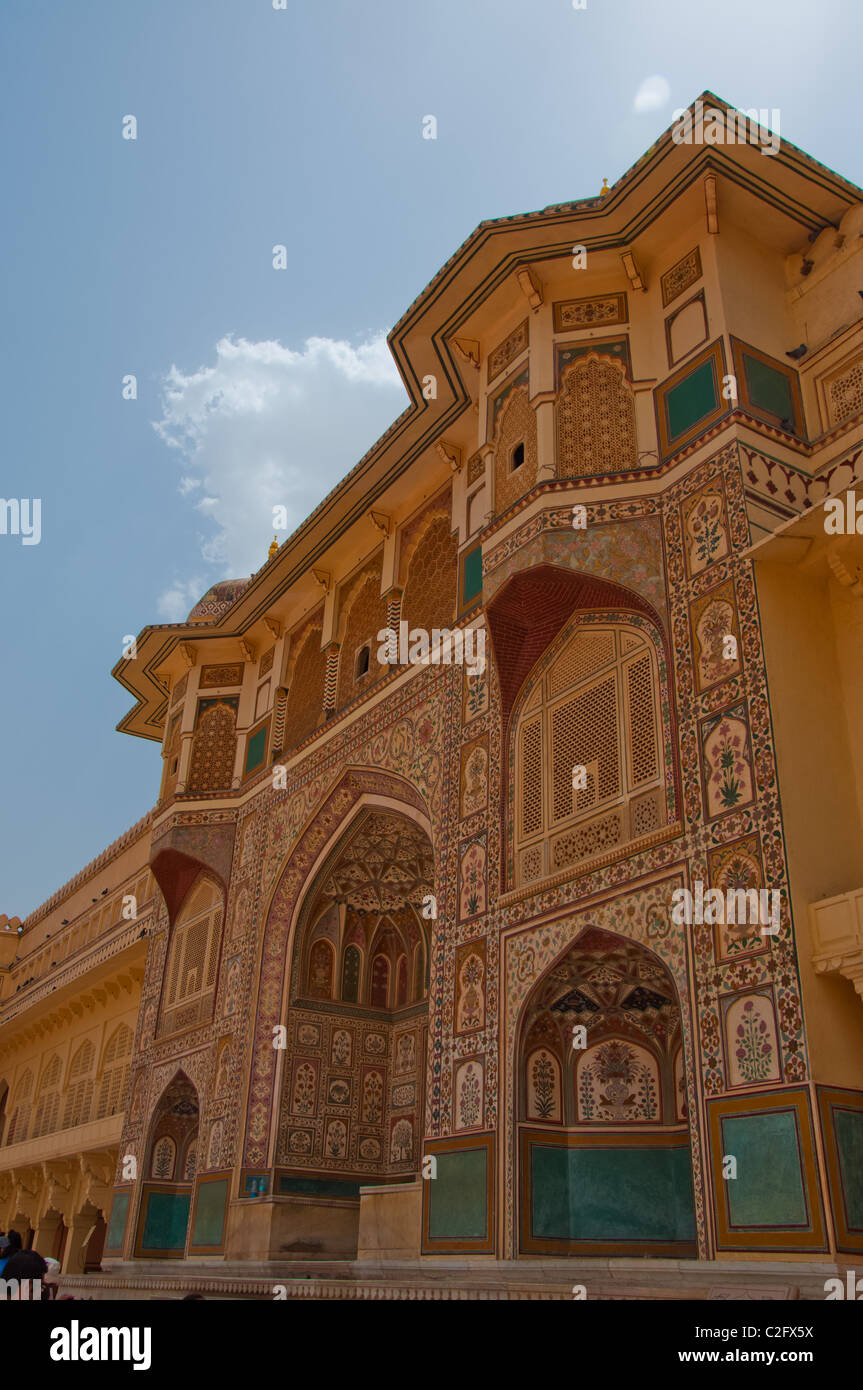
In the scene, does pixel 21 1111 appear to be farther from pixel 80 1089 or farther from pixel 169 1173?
pixel 169 1173

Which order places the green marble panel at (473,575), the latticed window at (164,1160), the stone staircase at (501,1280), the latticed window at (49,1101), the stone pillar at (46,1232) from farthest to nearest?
the latticed window at (49,1101) → the stone pillar at (46,1232) → the latticed window at (164,1160) → the green marble panel at (473,575) → the stone staircase at (501,1280)

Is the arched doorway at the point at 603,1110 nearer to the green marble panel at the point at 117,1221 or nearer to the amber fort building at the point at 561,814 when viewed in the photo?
the amber fort building at the point at 561,814

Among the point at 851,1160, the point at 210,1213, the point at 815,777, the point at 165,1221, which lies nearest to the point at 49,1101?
the point at 165,1221

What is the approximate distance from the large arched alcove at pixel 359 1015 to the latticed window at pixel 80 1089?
29.5 feet

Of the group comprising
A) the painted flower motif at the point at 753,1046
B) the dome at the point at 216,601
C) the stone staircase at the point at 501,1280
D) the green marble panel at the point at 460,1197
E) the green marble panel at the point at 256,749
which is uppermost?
the dome at the point at 216,601

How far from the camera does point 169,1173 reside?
16.0 meters

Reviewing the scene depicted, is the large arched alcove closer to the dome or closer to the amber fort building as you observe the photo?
the amber fort building

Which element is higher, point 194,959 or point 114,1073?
point 194,959

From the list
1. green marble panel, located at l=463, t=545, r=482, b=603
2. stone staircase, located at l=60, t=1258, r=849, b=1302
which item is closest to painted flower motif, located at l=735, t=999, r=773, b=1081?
stone staircase, located at l=60, t=1258, r=849, b=1302

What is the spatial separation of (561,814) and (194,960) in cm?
844

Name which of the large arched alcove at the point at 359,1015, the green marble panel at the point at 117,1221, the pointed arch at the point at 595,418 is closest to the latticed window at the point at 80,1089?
the green marble panel at the point at 117,1221

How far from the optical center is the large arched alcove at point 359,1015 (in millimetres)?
13828

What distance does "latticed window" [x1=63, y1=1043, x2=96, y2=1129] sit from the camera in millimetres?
21720

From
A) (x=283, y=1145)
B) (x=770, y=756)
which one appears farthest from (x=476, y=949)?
(x=283, y=1145)
